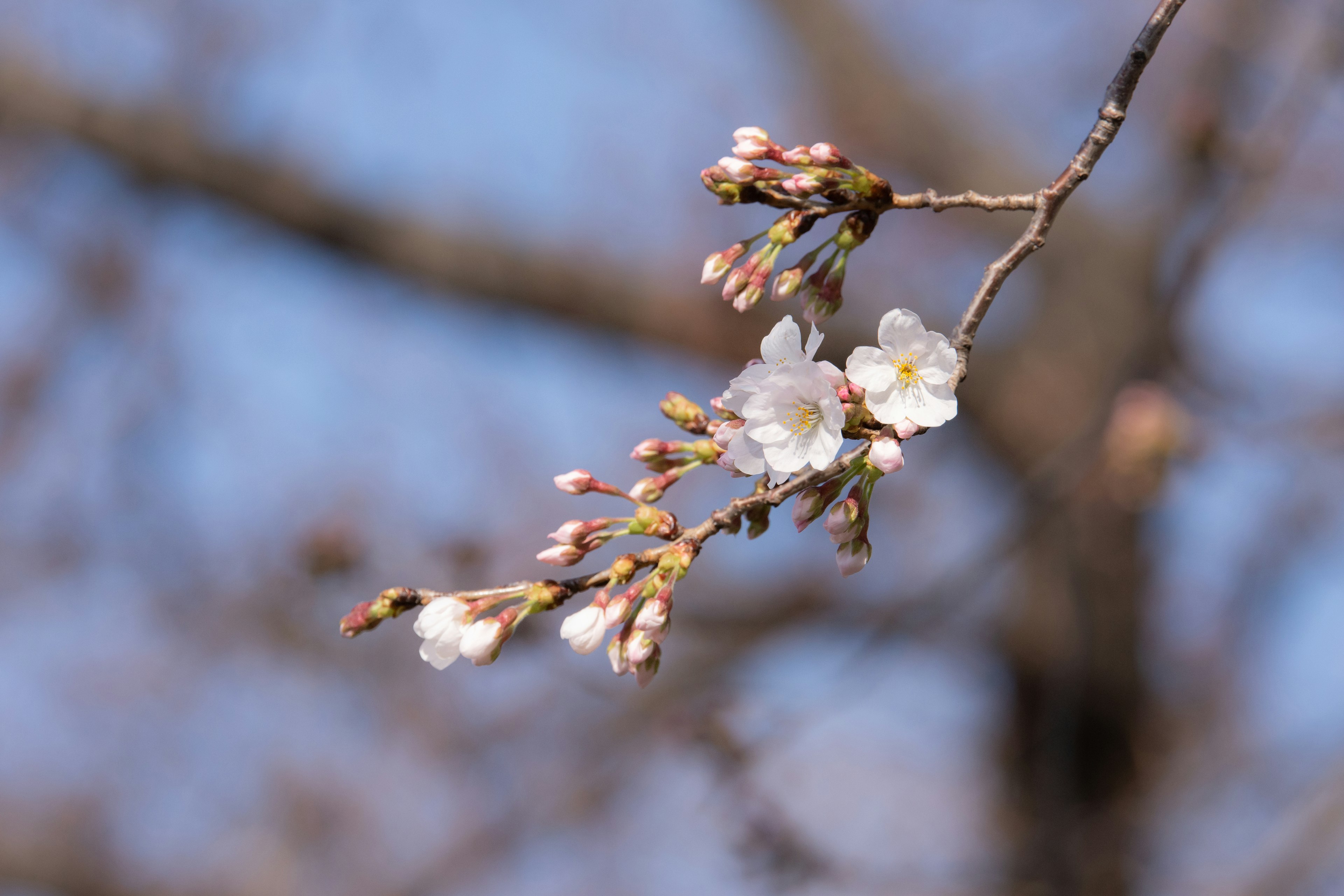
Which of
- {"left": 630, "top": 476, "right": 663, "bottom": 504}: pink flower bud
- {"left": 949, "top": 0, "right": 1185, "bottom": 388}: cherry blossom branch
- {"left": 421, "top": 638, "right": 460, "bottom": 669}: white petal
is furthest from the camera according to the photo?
{"left": 630, "top": 476, "right": 663, "bottom": 504}: pink flower bud

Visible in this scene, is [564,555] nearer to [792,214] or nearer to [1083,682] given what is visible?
[792,214]

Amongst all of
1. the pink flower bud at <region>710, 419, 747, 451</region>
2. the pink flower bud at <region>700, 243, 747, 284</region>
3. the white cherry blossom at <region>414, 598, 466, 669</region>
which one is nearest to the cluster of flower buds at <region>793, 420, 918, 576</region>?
the pink flower bud at <region>710, 419, 747, 451</region>

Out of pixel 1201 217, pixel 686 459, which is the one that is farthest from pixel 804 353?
pixel 1201 217

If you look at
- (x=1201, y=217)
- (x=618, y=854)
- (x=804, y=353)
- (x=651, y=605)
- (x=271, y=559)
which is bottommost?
(x=651, y=605)

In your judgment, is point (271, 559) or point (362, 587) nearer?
point (362, 587)

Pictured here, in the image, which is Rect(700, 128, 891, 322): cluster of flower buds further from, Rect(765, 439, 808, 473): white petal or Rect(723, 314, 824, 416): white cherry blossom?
Rect(765, 439, 808, 473): white petal

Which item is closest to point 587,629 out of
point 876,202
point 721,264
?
point 721,264

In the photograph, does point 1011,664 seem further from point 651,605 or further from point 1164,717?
point 651,605
